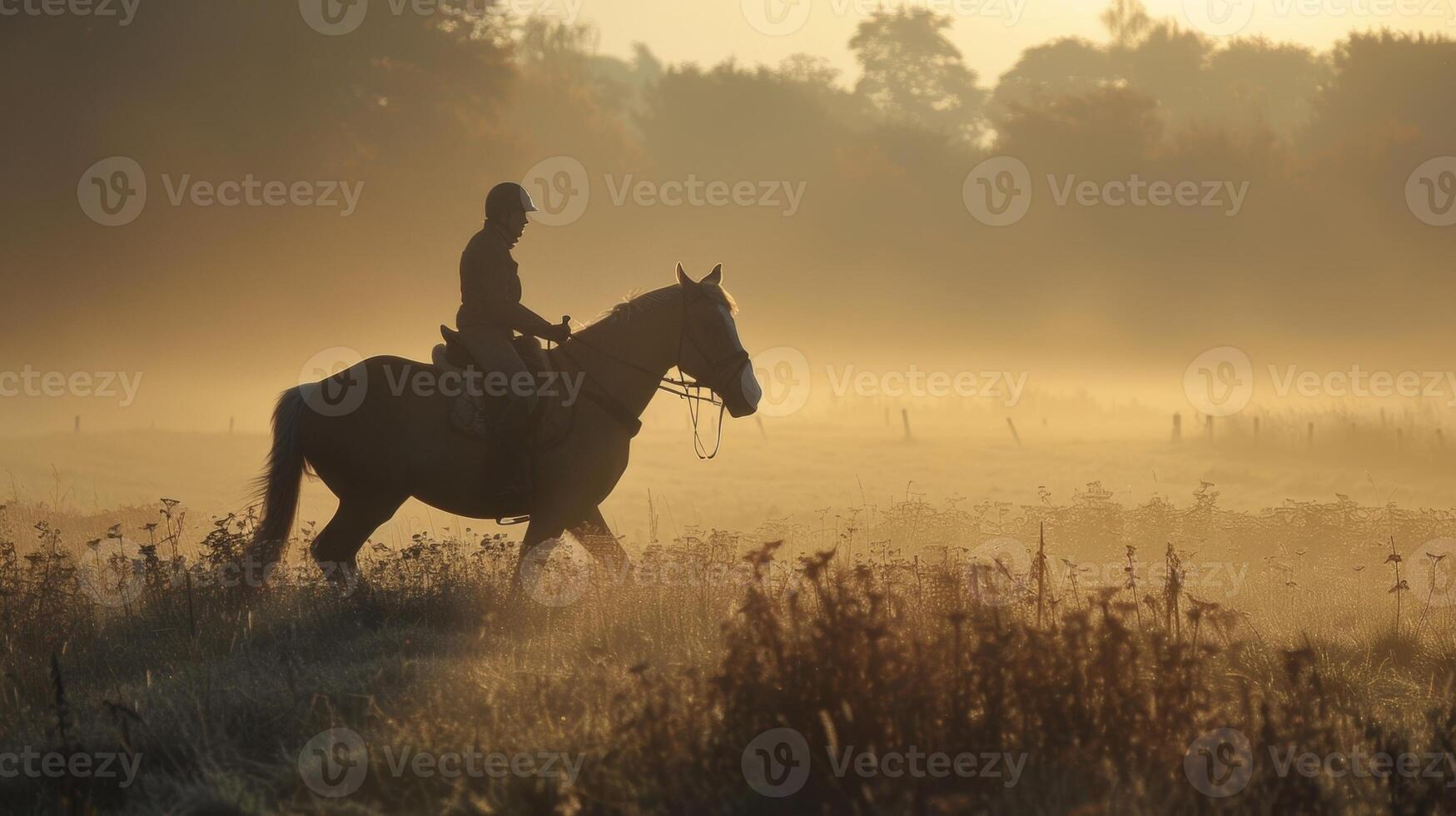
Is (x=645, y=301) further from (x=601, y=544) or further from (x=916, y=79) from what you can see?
(x=916, y=79)

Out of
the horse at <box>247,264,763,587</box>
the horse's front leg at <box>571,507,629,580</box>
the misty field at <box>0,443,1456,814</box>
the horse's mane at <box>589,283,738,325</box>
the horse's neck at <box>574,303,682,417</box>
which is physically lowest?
the misty field at <box>0,443,1456,814</box>

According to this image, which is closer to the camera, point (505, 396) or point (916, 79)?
point (505, 396)

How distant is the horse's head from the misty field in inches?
62.8

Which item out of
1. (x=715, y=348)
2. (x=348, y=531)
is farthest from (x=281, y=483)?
(x=715, y=348)

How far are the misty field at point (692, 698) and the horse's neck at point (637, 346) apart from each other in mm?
1729

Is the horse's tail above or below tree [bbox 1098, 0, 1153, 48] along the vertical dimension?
below

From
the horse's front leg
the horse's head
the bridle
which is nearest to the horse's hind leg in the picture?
the horse's front leg

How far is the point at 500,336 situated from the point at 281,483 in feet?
7.14

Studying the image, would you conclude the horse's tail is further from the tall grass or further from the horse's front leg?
the horse's front leg

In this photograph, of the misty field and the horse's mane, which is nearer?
the misty field

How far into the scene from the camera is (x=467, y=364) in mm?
10312

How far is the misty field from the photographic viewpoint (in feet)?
16.9

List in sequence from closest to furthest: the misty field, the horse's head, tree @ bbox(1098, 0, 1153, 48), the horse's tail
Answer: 1. the misty field
2. the horse's tail
3. the horse's head
4. tree @ bbox(1098, 0, 1153, 48)

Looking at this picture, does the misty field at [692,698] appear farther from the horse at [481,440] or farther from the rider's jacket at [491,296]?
the rider's jacket at [491,296]
